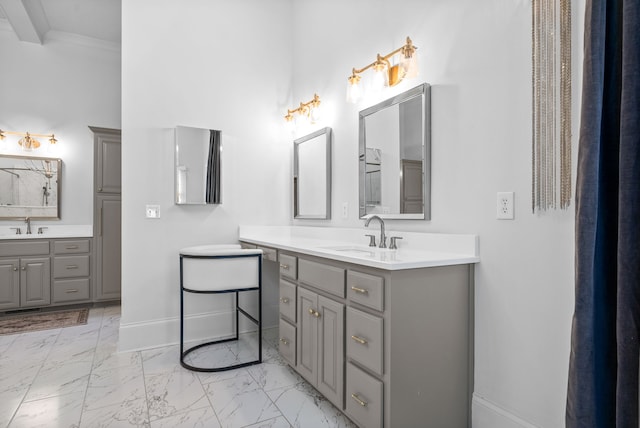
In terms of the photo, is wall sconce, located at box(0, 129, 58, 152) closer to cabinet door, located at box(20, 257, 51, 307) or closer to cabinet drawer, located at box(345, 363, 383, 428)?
cabinet door, located at box(20, 257, 51, 307)

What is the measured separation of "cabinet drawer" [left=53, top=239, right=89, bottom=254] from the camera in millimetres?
3768

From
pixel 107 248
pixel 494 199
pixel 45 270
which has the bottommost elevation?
pixel 45 270

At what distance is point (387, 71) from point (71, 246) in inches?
144

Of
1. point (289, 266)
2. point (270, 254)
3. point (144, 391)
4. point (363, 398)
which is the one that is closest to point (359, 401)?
point (363, 398)

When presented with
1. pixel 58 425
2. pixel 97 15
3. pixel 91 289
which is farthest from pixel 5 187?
pixel 58 425

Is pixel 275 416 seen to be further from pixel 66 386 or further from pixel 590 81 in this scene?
pixel 590 81

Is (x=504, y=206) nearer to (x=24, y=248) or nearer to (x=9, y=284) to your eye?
(x=24, y=248)

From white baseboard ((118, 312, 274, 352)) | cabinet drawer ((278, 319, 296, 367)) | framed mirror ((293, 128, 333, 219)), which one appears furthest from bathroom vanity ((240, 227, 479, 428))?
white baseboard ((118, 312, 274, 352))

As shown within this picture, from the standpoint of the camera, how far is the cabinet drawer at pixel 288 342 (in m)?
2.18

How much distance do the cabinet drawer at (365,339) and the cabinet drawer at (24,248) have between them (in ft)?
11.8

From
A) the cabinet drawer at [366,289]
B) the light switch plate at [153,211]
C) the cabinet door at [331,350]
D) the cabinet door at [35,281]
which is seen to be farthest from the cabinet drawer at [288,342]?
the cabinet door at [35,281]

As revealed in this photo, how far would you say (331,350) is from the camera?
179 centimetres

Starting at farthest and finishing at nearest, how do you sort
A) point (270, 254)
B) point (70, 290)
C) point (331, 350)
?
point (70, 290)
point (270, 254)
point (331, 350)

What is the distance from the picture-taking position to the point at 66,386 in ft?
6.98
